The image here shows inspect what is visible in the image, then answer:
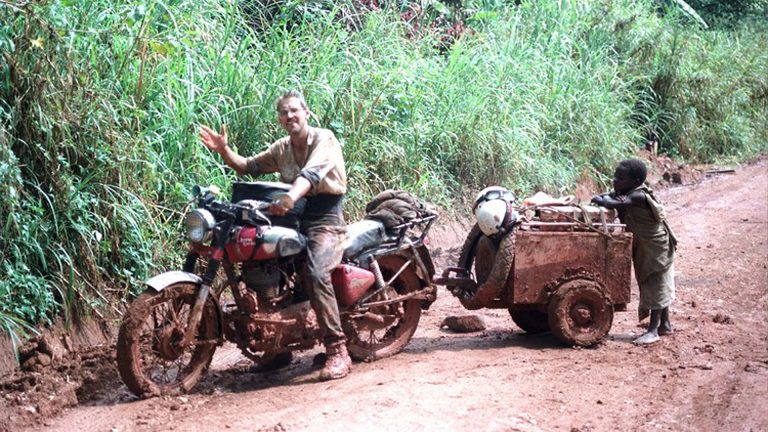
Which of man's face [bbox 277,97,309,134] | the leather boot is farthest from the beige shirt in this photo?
the leather boot

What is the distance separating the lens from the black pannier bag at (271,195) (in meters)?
5.88

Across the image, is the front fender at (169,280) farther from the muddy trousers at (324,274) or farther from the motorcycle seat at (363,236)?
the motorcycle seat at (363,236)

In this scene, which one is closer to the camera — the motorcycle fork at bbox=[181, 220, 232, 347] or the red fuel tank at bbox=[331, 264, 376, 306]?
the motorcycle fork at bbox=[181, 220, 232, 347]

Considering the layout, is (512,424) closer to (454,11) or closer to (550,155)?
(550,155)

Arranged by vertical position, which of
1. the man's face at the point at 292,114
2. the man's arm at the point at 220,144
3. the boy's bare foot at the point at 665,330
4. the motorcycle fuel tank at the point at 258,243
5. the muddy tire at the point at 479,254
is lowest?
the boy's bare foot at the point at 665,330

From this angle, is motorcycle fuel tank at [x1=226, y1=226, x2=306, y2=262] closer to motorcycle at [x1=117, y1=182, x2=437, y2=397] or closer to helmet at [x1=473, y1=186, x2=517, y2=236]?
motorcycle at [x1=117, y1=182, x2=437, y2=397]

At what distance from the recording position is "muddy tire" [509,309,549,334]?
7227 mm

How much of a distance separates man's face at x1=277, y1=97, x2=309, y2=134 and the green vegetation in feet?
5.26

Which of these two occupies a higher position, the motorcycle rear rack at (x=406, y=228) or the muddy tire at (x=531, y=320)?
the motorcycle rear rack at (x=406, y=228)

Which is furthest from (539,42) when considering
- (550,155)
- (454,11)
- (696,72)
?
(696,72)

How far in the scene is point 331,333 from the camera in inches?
243

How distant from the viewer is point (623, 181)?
707cm

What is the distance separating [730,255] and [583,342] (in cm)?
423

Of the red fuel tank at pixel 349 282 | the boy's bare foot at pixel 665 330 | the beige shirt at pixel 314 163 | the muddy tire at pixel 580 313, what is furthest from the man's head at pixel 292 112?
the boy's bare foot at pixel 665 330
